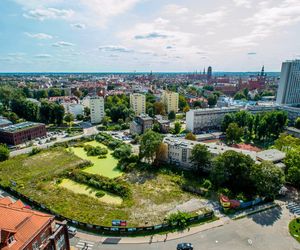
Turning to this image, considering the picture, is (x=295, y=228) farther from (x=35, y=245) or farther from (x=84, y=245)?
(x=35, y=245)

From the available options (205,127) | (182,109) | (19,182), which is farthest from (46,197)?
(182,109)

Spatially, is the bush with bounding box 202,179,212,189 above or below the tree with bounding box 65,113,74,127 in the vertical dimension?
below

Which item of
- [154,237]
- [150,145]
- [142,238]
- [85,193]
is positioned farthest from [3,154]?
[154,237]

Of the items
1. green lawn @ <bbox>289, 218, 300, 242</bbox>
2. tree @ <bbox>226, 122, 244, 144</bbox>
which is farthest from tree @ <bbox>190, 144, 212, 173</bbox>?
tree @ <bbox>226, 122, 244, 144</bbox>

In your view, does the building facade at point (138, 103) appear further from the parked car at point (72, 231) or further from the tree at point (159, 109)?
the parked car at point (72, 231)

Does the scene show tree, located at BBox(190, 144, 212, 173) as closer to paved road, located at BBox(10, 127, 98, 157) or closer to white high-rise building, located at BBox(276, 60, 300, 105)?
paved road, located at BBox(10, 127, 98, 157)

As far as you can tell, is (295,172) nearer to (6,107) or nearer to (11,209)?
(11,209)
